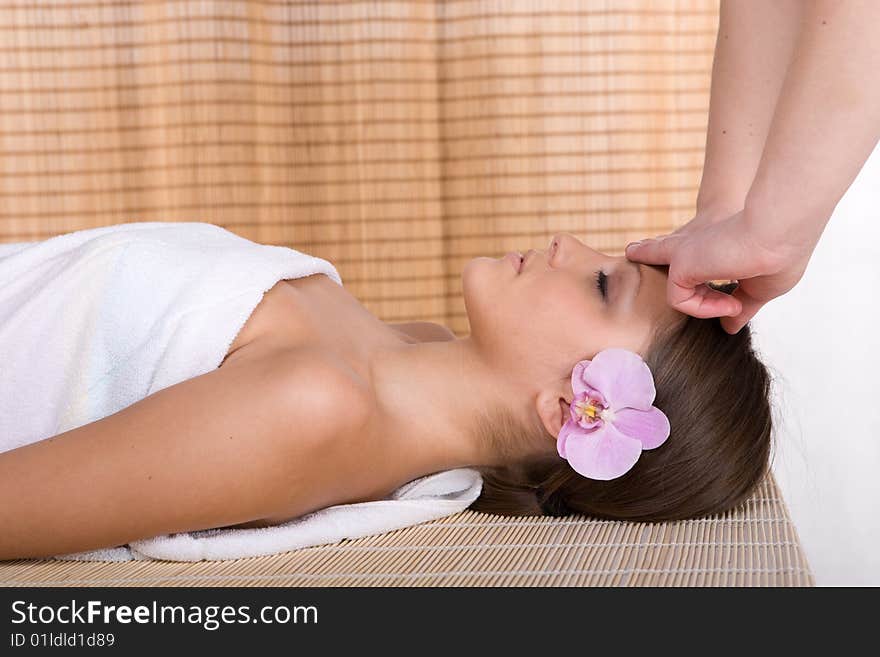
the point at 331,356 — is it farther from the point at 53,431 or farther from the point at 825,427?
the point at 825,427

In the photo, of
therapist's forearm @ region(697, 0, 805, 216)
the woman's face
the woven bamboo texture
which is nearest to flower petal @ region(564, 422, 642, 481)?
the woman's face

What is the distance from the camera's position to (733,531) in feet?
4.57

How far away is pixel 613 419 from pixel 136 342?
0.64m

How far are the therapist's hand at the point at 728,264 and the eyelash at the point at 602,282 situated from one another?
0.07 meters

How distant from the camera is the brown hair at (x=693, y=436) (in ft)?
4.72

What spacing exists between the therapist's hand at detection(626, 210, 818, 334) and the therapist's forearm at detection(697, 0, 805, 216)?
2.3 inches

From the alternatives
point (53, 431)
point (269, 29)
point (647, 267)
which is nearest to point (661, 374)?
point (647, 267)

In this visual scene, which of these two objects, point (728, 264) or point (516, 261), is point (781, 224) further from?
point (516, 261)

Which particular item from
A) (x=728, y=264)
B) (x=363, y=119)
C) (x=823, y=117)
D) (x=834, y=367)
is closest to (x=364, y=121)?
(x=363, y=119)

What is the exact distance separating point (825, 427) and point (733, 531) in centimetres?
158

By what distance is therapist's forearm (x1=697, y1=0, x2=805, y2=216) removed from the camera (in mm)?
1427

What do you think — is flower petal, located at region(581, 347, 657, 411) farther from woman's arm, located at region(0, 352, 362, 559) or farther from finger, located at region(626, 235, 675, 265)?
woman's arm, located at region(0, 352, 362, 559)

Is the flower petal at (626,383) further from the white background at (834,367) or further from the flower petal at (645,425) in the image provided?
the white background at (834,367)

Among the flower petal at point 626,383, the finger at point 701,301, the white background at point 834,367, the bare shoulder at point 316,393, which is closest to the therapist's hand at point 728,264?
the finger at point 701,301
